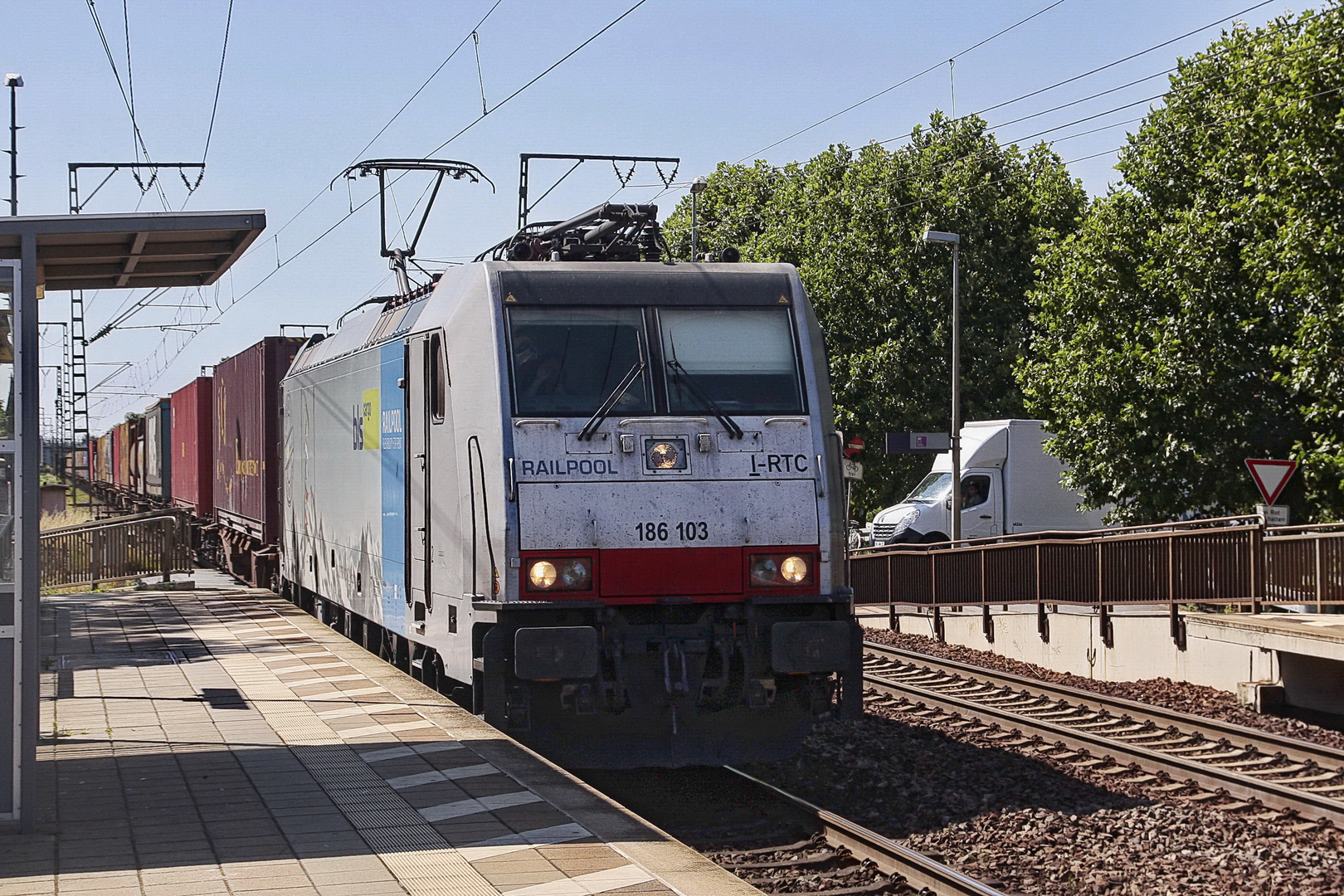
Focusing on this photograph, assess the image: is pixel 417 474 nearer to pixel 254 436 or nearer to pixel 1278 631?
pixel 1278 631

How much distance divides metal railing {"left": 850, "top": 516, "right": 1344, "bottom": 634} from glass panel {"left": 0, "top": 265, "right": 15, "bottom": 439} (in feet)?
39.8

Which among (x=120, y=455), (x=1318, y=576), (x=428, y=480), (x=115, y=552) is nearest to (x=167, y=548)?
(x=115, y=552)

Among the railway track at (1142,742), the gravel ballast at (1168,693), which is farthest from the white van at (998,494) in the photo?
the railway track at (1142,742)

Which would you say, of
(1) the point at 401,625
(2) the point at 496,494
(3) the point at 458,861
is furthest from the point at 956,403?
(3) the point at 458,861

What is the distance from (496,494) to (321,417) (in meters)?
7.59

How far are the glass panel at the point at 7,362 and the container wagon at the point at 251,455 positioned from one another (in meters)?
12.4

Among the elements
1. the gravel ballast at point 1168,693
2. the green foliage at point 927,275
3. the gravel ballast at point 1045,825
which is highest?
the green foliage at point 927,275

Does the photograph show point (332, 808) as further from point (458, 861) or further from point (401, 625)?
point (401, 625)

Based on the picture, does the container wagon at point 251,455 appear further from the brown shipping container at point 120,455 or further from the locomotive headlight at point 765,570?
the brown shipping container at point 120,455

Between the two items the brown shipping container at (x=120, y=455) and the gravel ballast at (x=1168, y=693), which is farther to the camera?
the brown shipping container at (x=120, y=455)

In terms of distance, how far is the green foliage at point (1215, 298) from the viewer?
802 inches

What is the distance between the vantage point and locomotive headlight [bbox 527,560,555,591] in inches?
345

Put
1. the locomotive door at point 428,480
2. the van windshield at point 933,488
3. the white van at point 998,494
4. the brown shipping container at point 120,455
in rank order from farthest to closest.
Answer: the brown shipping container at point 120,455
the van windshield at point 933,488
the white van at point 998,494
the locomotive door at point 428,480

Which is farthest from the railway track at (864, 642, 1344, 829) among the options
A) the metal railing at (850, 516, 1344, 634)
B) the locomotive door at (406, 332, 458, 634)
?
the locomotive door at (406, 332, 458, 634)
